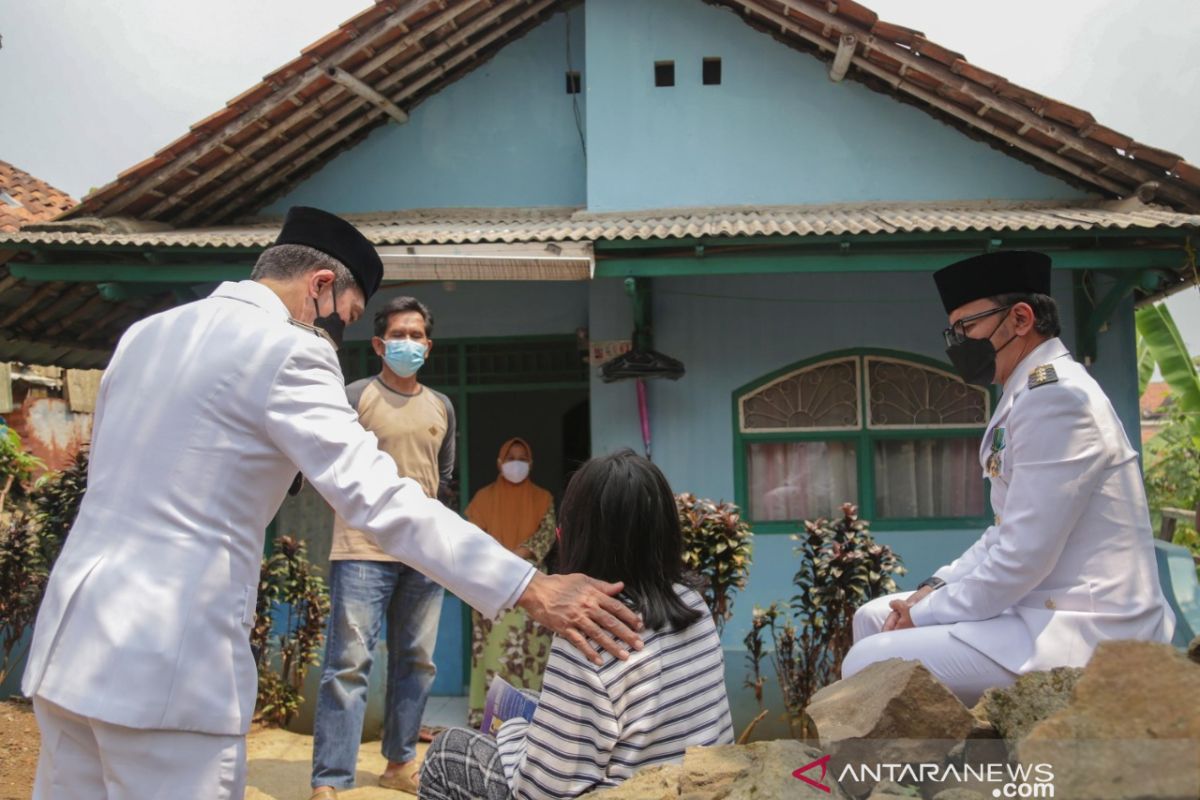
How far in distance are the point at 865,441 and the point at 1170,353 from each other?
544 cm

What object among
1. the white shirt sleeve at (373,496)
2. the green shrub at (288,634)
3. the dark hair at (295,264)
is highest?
the dark hair at (295,264)

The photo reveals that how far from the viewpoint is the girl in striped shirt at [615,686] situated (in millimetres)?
2219

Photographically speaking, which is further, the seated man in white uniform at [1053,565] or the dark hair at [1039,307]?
the dark hair at [1039,307]

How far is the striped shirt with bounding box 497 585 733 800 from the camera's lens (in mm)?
2211

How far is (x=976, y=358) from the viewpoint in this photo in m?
3.24

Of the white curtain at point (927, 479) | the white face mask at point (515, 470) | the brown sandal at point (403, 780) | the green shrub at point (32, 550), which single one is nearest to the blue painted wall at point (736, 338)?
the white curtain at point (927, 479)

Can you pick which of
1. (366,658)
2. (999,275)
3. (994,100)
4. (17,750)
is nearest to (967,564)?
(999,275)

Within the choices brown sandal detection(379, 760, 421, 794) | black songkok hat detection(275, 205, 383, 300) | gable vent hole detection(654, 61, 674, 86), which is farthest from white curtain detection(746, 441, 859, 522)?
black songkok hat detection(275, 205, 383, 300)

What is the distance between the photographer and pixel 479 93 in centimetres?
808

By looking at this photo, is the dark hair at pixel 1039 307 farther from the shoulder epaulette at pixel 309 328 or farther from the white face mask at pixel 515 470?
the white face mask at pixel 515 470

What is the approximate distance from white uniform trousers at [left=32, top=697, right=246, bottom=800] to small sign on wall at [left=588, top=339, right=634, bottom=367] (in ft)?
16.0

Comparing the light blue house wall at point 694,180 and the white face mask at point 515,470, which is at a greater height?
the light blue house wall at point 694,180

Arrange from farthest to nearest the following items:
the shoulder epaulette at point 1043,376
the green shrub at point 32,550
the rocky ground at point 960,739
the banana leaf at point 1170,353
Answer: the banana leaf at point 1170,353 → the green shrub at point 32,550 → the shoulder epaulette at point 1043,376 → the rocky ground at point 960,739

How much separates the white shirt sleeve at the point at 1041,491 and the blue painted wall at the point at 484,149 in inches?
223
